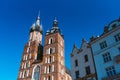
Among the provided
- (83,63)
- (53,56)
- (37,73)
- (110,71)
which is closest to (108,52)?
(110,71)

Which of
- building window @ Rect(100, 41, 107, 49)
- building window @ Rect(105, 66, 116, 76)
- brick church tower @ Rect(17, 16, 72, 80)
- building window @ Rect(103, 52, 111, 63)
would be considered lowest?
building window @ Rect(105, 66, 116, 76)

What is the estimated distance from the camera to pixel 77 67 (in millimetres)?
30688

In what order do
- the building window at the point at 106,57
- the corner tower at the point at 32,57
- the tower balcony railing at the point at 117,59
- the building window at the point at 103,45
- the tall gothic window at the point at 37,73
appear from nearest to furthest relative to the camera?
the tower balcony railing at the point at 117,59
the building window at the point at 106,57
the building window at the point at 103,45
the tall gothic window at the point at 37,73
the corner tower at the point at 32,57

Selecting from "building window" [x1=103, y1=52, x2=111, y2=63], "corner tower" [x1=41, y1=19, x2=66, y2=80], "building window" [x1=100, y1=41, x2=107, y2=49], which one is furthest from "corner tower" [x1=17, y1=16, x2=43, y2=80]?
"building window" [x1=103, y1=52, x2=111, y2=63]

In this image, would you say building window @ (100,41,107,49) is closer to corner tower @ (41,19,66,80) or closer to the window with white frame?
the window with white frame

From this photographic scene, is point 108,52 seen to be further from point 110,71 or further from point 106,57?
point 110,71

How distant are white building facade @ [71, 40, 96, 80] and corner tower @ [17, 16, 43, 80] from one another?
2797cm

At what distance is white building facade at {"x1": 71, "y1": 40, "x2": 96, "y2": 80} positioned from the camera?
28.1 meters

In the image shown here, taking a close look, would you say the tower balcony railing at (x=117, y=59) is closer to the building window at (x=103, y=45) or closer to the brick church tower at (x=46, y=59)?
the building window at (x=103, y=45)

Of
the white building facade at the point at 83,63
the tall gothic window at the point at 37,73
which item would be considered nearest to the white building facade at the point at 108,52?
the white building facade at the point at 83,63

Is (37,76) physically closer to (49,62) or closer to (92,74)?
(49,62)

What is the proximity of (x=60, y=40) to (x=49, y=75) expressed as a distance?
18.2 meters

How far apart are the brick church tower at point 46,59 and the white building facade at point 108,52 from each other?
26.2 m

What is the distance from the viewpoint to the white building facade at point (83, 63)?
2809 centimetres
